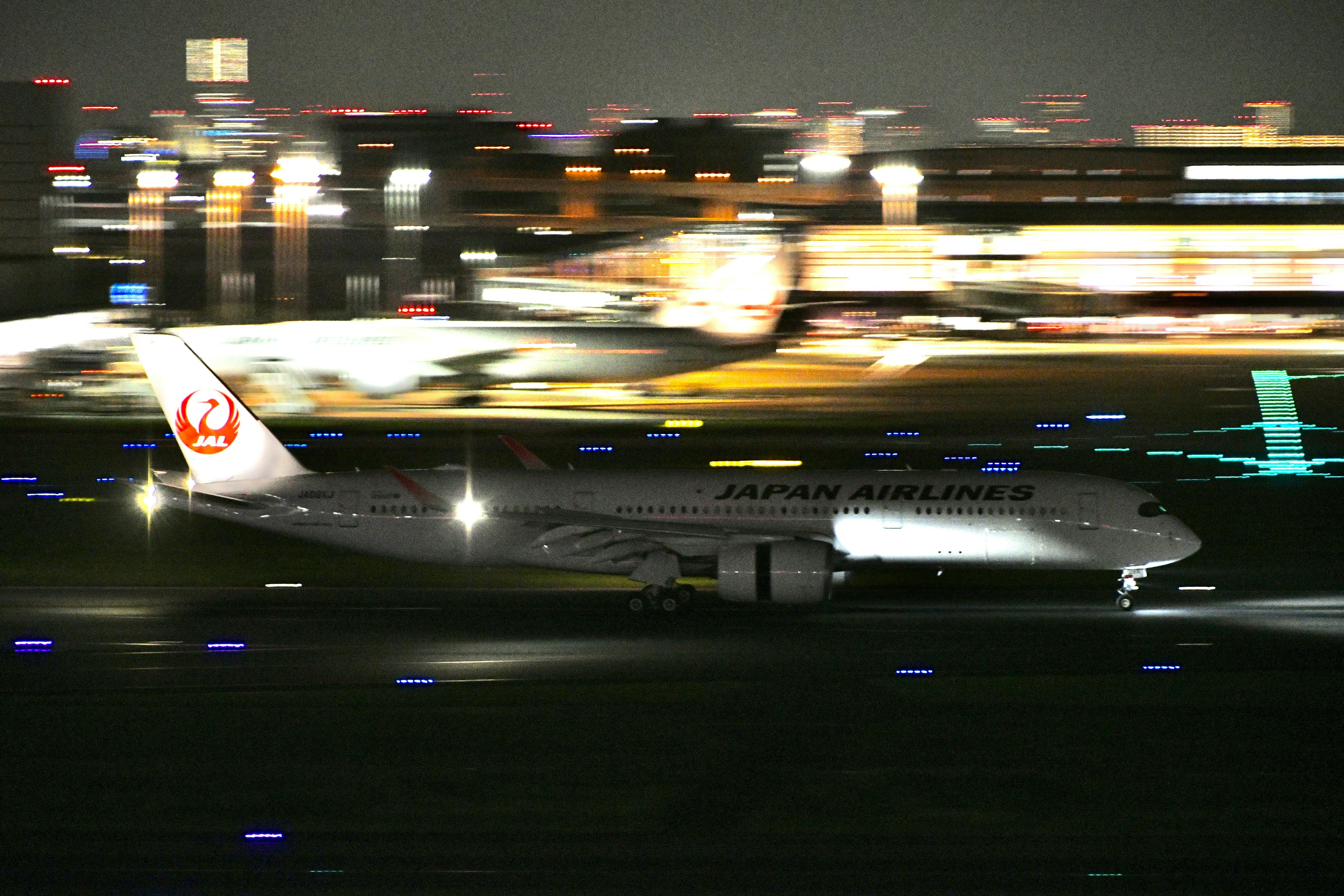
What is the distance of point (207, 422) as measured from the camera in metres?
30.5

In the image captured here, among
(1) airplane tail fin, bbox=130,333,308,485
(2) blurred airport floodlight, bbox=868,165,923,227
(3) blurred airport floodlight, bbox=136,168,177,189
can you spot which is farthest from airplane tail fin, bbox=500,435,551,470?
(2) blurred airport floodlight, bbox=868,165,923,227

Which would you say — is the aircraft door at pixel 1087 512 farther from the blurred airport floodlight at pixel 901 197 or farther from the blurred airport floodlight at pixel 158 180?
the blurred airport floodlight at pixel 901 197

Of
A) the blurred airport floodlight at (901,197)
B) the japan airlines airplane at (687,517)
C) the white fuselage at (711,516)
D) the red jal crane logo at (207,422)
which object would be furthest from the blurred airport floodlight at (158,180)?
the white fuselage at (711,516)

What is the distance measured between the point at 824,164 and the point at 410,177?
246 feet

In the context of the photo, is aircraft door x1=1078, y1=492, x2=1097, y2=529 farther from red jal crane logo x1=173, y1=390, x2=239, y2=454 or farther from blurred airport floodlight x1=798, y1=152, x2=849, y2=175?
blurred airport floodlight x1=798, y1=152, x2=849, y2=175

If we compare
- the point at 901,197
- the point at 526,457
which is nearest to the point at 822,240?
the point at 901,197

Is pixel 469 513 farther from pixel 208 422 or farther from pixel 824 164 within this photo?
pixel 824 164

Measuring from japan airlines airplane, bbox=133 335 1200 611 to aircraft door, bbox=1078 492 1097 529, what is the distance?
0.08ft

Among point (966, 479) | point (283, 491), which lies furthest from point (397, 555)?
point (966, 479)

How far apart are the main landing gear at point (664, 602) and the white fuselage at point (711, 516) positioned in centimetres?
71

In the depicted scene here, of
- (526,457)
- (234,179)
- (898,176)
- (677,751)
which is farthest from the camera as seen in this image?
(898,176)

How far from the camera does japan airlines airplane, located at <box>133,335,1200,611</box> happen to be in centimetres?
2822

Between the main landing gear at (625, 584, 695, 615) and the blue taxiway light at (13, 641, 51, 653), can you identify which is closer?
the blue taxiway light at (13, 641, 51, 653)

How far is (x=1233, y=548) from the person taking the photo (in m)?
36.7
